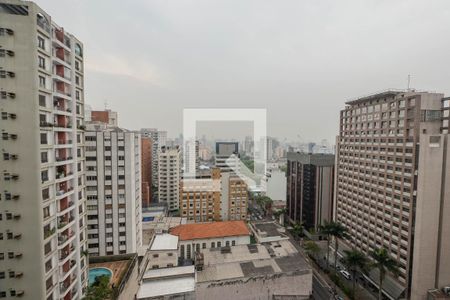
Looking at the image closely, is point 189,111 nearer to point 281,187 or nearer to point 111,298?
point 111,298

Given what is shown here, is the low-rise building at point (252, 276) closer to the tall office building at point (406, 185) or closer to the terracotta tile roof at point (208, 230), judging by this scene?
the terracotta tile roof at point (208, 230)

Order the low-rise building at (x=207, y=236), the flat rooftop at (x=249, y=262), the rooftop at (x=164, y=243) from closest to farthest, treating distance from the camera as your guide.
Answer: the flat rooftop at (x=249, y=262) → the rooftop at (x=164, y=243) → the low-rise building at (x=207, y=236)

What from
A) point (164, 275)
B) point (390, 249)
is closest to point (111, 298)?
point (164, 275)

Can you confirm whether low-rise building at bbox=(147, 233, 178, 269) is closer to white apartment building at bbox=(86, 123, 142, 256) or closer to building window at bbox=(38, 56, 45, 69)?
white apartment building at bbox=(86, 123, 142, 256)

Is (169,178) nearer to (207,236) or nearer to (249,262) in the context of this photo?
(207,236)

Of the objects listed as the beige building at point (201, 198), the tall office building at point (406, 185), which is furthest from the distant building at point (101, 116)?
the tall office building at point (406, 185)

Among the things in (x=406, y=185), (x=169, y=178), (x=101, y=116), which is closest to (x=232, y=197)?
(x=169, y=178)

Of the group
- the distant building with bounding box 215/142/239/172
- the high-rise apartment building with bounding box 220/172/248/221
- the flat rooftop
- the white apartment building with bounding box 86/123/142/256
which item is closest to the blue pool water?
the white apartment building with bounding box 86/123/142/256
